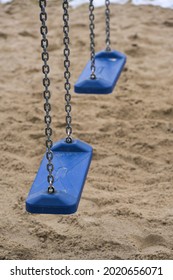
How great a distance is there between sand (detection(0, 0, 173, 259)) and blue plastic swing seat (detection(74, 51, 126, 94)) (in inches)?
16.8

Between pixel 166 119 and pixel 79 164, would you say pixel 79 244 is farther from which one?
pixel 166 119

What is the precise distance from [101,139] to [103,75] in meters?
0.54

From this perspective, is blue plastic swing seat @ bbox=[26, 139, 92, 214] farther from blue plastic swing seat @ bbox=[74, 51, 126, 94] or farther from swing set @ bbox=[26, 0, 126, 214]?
blue plastic swing seat @ bbox=[74, 51, 126, 94]

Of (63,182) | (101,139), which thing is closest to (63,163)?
(63,182)

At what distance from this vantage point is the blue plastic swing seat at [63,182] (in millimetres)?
2236

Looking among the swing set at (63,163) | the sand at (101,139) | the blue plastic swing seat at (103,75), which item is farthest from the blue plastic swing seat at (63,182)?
the blue plastic swing seat at (103,75)

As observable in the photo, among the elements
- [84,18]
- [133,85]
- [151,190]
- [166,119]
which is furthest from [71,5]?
[151,190]

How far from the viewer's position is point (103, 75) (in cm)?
322

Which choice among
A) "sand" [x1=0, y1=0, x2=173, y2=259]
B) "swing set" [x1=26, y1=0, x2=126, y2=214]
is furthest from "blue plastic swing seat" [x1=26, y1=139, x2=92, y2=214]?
"sand" [x1=0, y1=0, x2=173, y2=259]

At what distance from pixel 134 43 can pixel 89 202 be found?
2.39m

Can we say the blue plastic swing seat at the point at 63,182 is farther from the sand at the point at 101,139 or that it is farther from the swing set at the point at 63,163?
the sand at the point at 101,139

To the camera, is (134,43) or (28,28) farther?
(28,28)

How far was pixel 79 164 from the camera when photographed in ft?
8.34

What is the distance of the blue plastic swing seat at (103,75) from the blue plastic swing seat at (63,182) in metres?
Answer: 0.47
